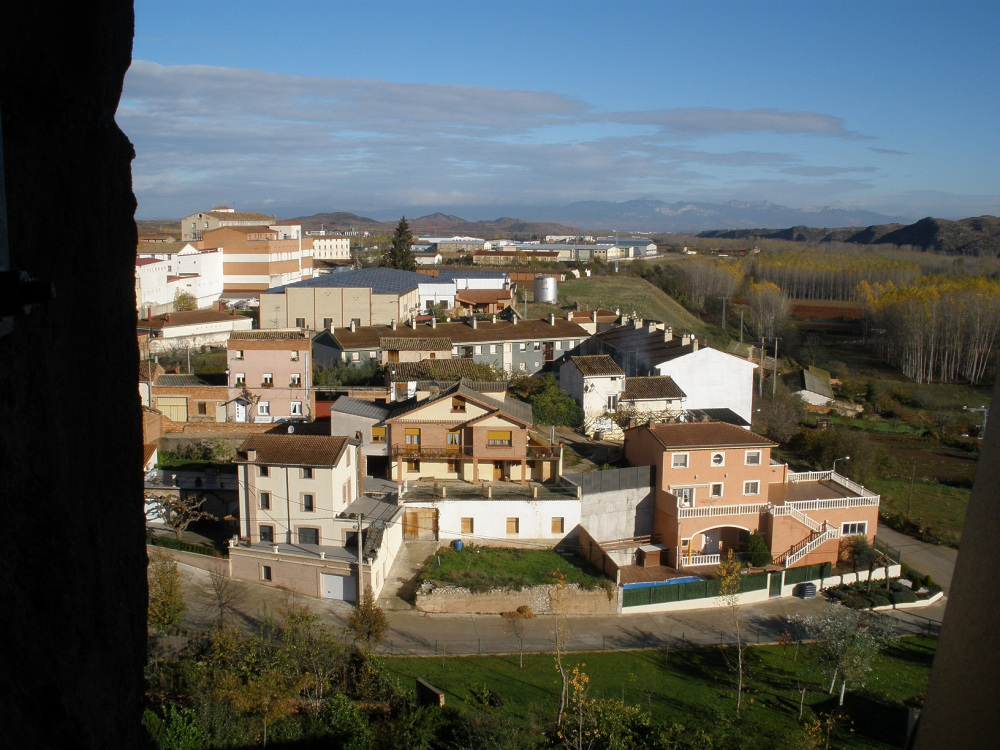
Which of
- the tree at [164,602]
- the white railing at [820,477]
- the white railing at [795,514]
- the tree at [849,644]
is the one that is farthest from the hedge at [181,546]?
the white railing at [820,477]

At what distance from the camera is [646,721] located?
400 inches

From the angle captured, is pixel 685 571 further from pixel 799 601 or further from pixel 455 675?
pixel 455 675

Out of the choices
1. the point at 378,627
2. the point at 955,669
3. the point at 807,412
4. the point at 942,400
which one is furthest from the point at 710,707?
the point at 942,400

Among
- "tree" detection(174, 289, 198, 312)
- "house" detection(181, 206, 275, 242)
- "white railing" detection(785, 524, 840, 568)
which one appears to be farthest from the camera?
"house" detection(181, 206, 275, 242)

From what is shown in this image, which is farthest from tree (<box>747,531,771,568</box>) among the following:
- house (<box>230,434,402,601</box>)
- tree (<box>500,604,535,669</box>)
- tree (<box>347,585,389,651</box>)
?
tree (<box>347,585,389,651</box>)

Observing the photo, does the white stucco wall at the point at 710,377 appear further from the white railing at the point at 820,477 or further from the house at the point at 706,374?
the white railing at the point at 820,477

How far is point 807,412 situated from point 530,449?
→ 14651mm

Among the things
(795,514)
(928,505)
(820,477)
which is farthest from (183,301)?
(928,505)

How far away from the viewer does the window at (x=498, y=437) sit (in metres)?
18.4

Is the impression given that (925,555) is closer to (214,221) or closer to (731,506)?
(731,506)

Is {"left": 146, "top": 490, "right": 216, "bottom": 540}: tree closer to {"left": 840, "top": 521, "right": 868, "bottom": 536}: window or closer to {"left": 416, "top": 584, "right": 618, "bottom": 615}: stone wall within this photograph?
{"left": 416, "top": 584, "right": 618, "bottom": 615}: stone wall

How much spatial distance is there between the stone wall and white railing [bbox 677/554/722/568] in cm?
255

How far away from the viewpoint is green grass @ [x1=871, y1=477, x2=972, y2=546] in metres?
19.4

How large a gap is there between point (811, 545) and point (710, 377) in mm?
7626
